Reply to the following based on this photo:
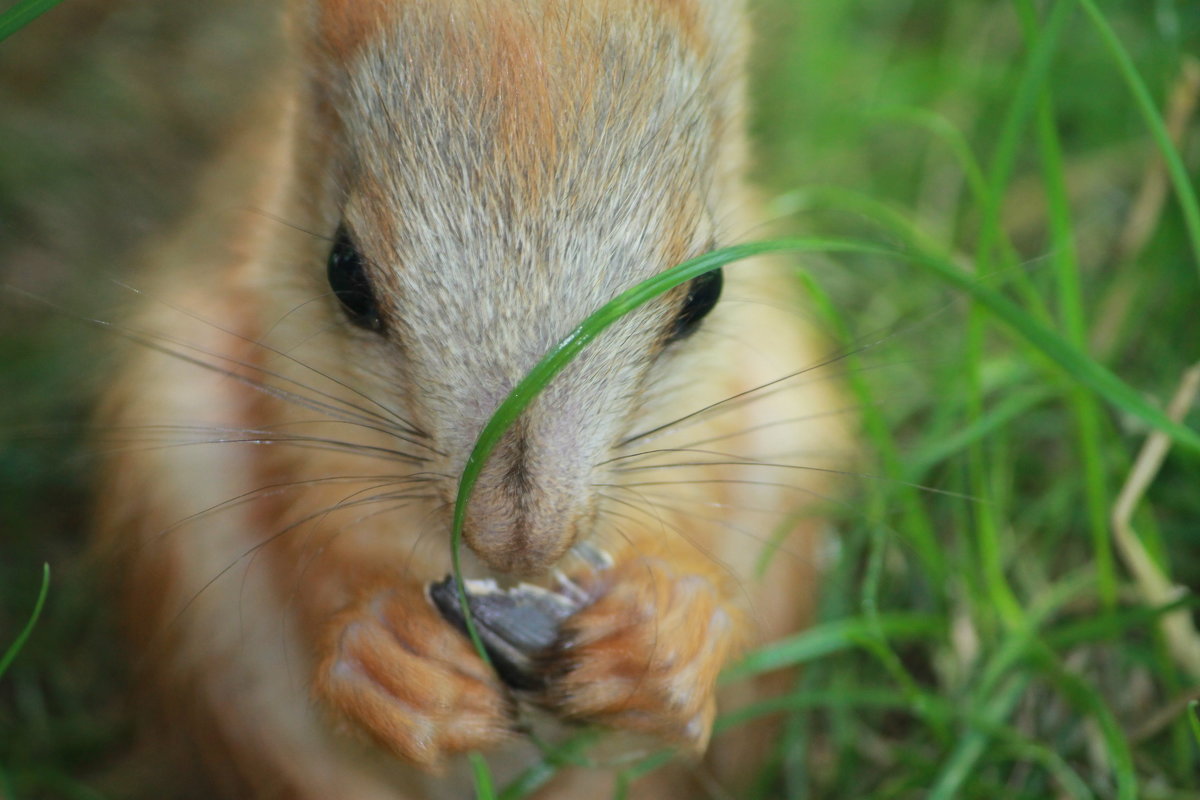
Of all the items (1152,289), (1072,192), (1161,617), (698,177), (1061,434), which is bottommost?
(1161,617)

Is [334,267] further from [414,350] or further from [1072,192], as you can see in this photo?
[1072,192]

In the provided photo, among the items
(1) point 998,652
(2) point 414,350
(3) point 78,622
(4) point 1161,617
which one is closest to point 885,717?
(1) point 998,652

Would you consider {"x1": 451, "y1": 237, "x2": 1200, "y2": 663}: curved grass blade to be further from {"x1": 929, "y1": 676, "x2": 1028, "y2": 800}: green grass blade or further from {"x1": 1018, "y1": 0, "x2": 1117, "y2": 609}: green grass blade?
{"x1": 929, "y1": 676, "x2": 1028, "y2": 800}: green grass blade

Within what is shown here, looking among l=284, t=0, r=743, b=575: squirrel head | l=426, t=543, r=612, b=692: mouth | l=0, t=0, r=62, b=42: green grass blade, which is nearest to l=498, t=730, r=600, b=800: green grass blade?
l=426, t=543, r=612, b=692: mouth

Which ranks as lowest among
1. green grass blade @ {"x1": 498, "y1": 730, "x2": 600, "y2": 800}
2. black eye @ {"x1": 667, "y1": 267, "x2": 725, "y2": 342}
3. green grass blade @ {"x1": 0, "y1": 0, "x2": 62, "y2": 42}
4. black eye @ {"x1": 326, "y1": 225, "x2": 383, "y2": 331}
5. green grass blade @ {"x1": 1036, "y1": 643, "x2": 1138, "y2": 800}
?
green grass blade @ {"x1": 1036, "y1": 643, "x2": 1138, "y2": 800}

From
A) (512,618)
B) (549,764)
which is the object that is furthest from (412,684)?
(549,764)

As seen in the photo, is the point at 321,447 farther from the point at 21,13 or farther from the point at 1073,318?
the point at 1073,318
